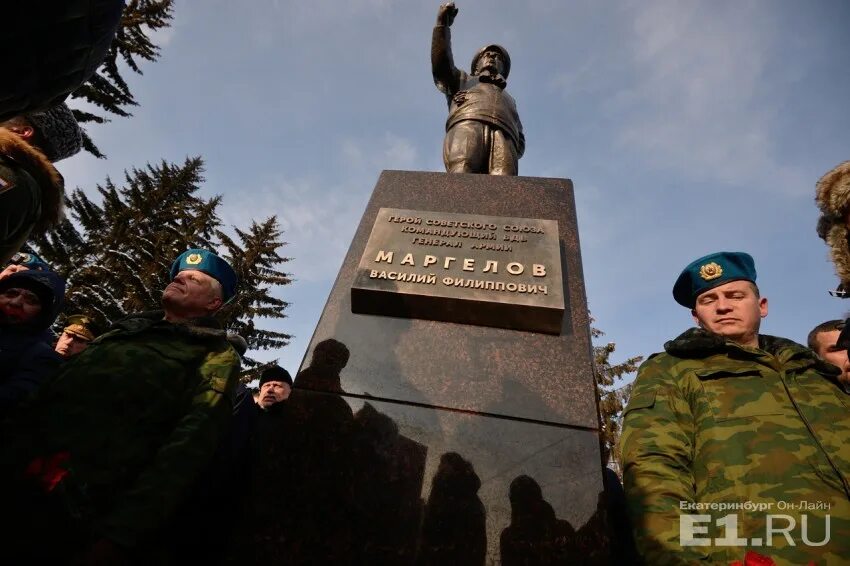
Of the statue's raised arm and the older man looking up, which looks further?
the statue's raised arm

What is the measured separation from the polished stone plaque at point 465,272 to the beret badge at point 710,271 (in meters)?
0.76

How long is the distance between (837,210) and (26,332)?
4.22 metres

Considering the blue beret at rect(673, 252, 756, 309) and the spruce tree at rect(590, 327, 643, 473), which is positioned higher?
the spruce tree at rect(590, 327, 643, 473)

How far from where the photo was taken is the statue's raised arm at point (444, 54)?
4.45m

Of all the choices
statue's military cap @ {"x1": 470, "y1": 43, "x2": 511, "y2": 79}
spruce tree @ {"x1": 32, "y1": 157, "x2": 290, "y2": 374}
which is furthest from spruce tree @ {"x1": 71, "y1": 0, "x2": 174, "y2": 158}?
statue's military cap @ {"x1": 470, "y1": 43, "x2": 511, "y2": 79}

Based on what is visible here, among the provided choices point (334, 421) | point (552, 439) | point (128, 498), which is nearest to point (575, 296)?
point (552, 439)

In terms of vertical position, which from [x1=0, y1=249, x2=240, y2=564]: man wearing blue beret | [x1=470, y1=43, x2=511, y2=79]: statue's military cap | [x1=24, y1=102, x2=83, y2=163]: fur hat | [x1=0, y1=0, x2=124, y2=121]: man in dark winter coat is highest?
[x1=470, y1=43, x2=511, y2=79]: statue's military cap

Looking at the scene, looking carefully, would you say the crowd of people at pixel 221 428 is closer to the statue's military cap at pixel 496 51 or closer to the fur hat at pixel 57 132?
the fur hat at pixel 57 132

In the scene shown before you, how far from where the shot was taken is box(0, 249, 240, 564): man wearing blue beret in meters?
1.60

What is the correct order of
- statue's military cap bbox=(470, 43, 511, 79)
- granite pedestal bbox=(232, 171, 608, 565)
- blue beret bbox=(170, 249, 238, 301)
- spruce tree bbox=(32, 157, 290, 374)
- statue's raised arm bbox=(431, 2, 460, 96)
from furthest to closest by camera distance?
1. spruce tree bbox=(32, 157, 290, 374)
2. statue's military cap bbox=(470, 43, 511, 79)
3. statue's raised arm bbox=(431, 2, 460, 96)
4. blue beret bbox=(170, 249, 238, 301)
5. granite pedestal bbox=(232, 171, 608, 565)

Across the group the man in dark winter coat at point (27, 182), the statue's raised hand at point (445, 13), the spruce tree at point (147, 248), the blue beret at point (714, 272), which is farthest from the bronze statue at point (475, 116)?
the spruce tree at point (147, 248)

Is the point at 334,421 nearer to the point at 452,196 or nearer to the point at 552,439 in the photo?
the point at 552,439

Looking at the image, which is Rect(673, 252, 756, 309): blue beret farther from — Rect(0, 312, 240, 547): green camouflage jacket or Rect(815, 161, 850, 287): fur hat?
Rect(0, 312, 240, 547): green camouflage jacket

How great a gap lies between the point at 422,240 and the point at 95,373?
174cm
